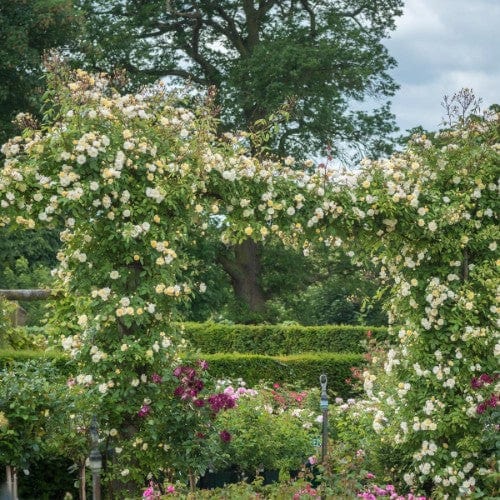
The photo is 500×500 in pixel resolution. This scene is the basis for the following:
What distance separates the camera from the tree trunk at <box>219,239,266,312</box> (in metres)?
18.2

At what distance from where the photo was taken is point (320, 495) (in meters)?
5.14

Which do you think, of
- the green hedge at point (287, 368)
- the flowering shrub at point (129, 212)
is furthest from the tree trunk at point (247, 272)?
the flowering shrub at point (129, 212)

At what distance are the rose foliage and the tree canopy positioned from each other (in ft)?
31.9

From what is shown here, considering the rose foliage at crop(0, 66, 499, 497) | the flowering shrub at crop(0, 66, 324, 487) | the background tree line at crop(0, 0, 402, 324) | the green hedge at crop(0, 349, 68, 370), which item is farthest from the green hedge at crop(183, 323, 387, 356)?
the flowering shrub at crop(0, 66, 324, 487)

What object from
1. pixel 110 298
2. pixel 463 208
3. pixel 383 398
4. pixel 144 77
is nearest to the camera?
pixel 110 298

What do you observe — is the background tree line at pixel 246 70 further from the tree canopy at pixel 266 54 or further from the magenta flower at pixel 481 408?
the magenta flower at pixel 481 408

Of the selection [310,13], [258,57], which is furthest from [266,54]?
[310,13]

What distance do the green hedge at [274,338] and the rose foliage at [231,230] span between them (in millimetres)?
7061

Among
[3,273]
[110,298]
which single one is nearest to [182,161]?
[110,298]

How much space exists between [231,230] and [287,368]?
18.2 feet

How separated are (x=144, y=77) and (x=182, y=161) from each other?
1136 centimetres

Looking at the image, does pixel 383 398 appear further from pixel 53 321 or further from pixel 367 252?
pixel 53 321

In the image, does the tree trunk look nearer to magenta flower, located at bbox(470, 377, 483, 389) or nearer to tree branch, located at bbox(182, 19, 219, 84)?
tree branch, located at bbox(182, 19, 219, 84)

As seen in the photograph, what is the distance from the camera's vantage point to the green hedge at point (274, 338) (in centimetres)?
1439
